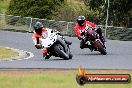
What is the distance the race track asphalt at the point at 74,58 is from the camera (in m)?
18.6

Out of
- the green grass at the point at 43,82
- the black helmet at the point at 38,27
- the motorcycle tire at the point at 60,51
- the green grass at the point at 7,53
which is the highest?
the black helmet at the point at 38,27

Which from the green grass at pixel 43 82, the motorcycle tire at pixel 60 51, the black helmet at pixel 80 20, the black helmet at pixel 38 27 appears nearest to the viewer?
the green grass at pixel 43 82

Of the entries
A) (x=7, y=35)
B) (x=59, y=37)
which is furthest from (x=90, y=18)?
(x=59, y=37)

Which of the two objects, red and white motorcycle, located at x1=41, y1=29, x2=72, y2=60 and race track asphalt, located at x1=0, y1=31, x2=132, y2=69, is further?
red and white motorcycle, located at x1=41, y1=29, x2=72, y2=60

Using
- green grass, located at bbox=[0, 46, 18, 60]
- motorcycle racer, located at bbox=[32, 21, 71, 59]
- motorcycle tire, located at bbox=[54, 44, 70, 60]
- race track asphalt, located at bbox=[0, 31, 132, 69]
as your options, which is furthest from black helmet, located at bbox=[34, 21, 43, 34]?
green grass, located at bbox=[0, 46, 18, 60]

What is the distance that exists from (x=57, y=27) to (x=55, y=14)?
823cm

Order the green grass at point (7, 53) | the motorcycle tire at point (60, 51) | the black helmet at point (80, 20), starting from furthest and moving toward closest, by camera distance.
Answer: the black helmet at point (80, 20)
the green grass at point (7, 53)
the motorcycle tire at point (60, 51)

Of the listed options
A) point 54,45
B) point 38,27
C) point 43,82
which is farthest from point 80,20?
point 43,82

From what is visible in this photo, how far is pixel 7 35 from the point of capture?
122 feet

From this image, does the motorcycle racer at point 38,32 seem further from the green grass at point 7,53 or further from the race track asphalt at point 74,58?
the green grass at point 7,53

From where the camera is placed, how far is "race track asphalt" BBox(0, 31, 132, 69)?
18.6 m

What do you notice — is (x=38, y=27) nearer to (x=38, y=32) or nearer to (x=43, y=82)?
(x=38, y=32)

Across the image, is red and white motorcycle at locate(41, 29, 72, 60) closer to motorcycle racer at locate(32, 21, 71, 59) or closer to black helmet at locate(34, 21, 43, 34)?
motorcycle racer at locate(32, 21, 71, 59)

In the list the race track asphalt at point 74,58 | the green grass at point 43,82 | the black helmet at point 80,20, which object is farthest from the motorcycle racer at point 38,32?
the green grass at point 43,82
